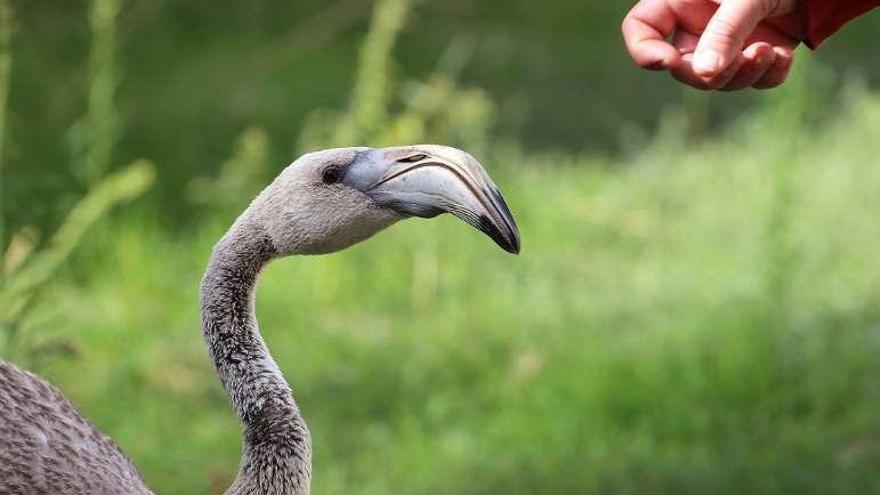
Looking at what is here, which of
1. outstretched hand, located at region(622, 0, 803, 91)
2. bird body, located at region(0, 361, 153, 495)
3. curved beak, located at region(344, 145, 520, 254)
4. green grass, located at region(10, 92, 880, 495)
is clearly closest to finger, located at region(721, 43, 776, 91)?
outstretched hand, located at region(622, 0, 803, 91)

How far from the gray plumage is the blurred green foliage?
978 mm

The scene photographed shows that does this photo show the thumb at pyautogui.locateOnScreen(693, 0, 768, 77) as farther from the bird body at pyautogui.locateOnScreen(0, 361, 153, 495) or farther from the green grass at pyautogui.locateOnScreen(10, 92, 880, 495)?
the green grass at pyautogui.locateOnScreen(10, 92, 880, 495)

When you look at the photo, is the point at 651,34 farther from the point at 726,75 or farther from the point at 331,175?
the point at 331,175

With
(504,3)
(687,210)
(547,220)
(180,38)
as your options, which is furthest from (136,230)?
(504,3)

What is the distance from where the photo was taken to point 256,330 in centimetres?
301

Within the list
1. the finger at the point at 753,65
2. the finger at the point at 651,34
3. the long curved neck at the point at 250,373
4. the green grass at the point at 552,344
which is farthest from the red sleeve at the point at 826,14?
the green grass at the point at 552,344

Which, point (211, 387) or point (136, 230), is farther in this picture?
point (136, 230)

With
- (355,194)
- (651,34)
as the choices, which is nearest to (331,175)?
(355,194)

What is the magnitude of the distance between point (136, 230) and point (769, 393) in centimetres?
273

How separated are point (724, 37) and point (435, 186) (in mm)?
555

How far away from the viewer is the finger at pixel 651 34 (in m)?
2.59

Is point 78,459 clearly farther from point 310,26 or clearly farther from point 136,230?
point 310,26

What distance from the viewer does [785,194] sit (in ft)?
18.0

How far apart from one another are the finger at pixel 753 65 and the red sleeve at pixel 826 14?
15 cm
